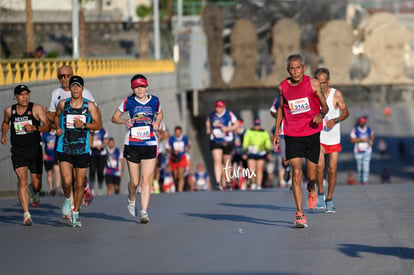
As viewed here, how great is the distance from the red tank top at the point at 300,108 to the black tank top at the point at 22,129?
331 centimetres

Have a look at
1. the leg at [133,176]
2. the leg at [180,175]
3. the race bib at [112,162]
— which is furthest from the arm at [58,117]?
the leg at [180,175]

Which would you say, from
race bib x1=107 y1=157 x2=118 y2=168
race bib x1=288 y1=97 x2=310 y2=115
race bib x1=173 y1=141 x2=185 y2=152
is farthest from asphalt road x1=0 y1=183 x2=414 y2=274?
race bib x1=173 y1=141 x2=185 y2=152

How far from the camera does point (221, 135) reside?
925 inches

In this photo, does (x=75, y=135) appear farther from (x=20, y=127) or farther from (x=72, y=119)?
(x=20, y=127)

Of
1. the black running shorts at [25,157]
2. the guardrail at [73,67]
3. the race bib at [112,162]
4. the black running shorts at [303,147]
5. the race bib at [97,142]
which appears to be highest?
the guardrail at [73,67]

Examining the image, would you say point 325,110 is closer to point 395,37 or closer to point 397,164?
point 395,37

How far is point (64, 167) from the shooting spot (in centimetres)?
1377

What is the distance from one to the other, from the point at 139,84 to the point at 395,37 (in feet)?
136

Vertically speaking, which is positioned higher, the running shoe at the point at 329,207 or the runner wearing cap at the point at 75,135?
the runner wearing cap at the point at 75,135

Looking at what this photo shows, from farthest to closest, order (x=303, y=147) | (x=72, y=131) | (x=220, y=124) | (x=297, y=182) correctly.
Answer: (x=220, y=124) → (x=72, y=131) → (x=303, y=147) → (x=297, y=182)

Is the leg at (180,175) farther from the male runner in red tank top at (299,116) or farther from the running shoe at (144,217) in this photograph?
the male runner in red tank top at (299,116)

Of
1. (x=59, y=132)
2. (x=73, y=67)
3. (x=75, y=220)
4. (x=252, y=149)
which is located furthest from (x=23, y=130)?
(x=73, y=67)

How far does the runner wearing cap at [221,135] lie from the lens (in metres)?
23.3

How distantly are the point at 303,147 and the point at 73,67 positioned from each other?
48.6ft
